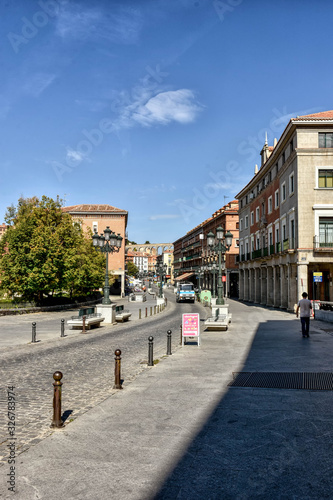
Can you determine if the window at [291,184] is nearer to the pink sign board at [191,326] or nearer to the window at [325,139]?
the window at [325,139]

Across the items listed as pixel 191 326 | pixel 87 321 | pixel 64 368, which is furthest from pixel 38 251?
pixel 64 368

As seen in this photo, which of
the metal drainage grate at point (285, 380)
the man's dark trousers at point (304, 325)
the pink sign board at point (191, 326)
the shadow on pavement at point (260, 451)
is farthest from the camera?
the man's dark trousers at point (304, 325)

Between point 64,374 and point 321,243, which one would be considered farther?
point 321,243

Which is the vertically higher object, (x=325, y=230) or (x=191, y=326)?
(x=325, y=230)

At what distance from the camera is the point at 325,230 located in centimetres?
3125

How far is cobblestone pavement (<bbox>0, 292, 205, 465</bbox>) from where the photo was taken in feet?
22.3

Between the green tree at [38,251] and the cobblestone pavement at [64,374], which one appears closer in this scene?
the cobblestone pavement at [64,374]

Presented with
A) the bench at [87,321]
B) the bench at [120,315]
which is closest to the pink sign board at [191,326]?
the bench at [87,321]

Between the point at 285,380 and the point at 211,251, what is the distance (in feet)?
202

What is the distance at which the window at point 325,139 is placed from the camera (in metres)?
31.3

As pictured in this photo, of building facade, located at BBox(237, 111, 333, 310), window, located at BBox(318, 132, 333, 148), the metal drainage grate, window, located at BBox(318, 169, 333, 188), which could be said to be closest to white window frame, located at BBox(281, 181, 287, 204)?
building facade, located at BBox(237, 111, 333, 310)

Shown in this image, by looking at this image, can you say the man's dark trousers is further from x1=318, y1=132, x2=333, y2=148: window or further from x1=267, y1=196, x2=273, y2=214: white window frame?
x1=267, y1=196, x2=273, y2=214: white window frame

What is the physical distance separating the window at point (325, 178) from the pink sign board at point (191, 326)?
20601 millimetres

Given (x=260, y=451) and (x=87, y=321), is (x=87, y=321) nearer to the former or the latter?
(x=87, y=321)
